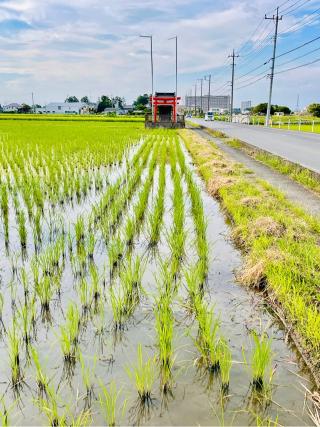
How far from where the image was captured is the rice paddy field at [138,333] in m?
2.05

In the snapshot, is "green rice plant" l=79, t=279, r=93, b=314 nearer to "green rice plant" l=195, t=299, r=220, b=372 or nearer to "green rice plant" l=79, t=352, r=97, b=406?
"green rice plant" l=79, t=352, r=97, b=406

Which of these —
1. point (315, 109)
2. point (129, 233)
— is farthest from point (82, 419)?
point (315, 109)

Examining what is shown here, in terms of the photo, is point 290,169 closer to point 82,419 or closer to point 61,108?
point 82,419

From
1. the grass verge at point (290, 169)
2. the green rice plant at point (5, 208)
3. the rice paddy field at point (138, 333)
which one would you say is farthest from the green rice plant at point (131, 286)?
the grass verge at point (290, 169)

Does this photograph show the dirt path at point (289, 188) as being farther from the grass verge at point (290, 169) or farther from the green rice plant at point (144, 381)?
the green rice plant at point (144, 381)

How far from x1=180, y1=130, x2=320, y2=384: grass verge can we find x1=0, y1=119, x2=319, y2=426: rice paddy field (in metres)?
0.10

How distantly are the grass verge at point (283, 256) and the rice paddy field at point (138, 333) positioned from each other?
101 millimetres

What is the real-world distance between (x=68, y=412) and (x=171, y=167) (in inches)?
344

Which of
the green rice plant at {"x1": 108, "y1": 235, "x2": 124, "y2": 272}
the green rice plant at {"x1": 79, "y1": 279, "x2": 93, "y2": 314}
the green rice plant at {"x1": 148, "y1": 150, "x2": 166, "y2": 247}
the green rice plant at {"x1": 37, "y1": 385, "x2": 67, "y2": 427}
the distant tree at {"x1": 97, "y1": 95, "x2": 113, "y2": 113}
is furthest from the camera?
the distant tree at {"x1": 97, "y1": 95, "x2": 113, "y2": 113}

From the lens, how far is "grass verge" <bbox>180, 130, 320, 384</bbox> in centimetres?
267

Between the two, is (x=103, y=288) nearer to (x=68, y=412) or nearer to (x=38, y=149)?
(x=68, y=412)

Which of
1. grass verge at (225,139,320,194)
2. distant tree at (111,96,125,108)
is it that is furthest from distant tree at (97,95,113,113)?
grass verge at (225,139,320,194)

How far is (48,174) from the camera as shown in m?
8.79

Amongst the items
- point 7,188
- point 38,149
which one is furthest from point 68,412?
point 38,149
